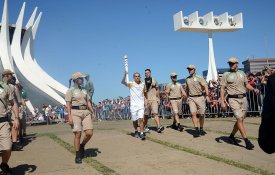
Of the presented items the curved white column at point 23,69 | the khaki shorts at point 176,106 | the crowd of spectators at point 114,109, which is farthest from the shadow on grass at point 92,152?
the curved white column at point 23,69

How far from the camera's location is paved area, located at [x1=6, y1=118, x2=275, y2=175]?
595cm

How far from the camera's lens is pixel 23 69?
4900 centimetres

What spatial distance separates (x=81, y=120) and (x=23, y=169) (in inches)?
55.7

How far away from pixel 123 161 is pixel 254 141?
311 cm

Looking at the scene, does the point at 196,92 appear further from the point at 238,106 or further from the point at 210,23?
the point at 210,23

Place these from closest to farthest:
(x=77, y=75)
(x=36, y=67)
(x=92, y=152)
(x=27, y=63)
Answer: (x=77, y=75) < (x=92, y=152) < (x=27, y=63) < (x=36, y=67)

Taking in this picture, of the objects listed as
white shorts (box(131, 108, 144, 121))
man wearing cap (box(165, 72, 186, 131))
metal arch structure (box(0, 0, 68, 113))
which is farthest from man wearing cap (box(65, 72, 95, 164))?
metal arch structure (box(0, 0, 68, 113))

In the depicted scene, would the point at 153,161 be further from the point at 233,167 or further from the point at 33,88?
the point at 33,88

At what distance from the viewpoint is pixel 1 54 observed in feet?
151

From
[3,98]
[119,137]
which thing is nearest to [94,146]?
[119,137]

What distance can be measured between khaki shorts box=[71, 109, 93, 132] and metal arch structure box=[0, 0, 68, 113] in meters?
38.6

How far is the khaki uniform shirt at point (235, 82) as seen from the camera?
784 centimetres

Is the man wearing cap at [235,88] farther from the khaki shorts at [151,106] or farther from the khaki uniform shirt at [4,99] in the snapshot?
the khaki uniform shirt at [4,99]

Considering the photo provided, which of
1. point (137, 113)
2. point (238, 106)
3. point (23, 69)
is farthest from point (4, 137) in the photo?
point (23, 69)
